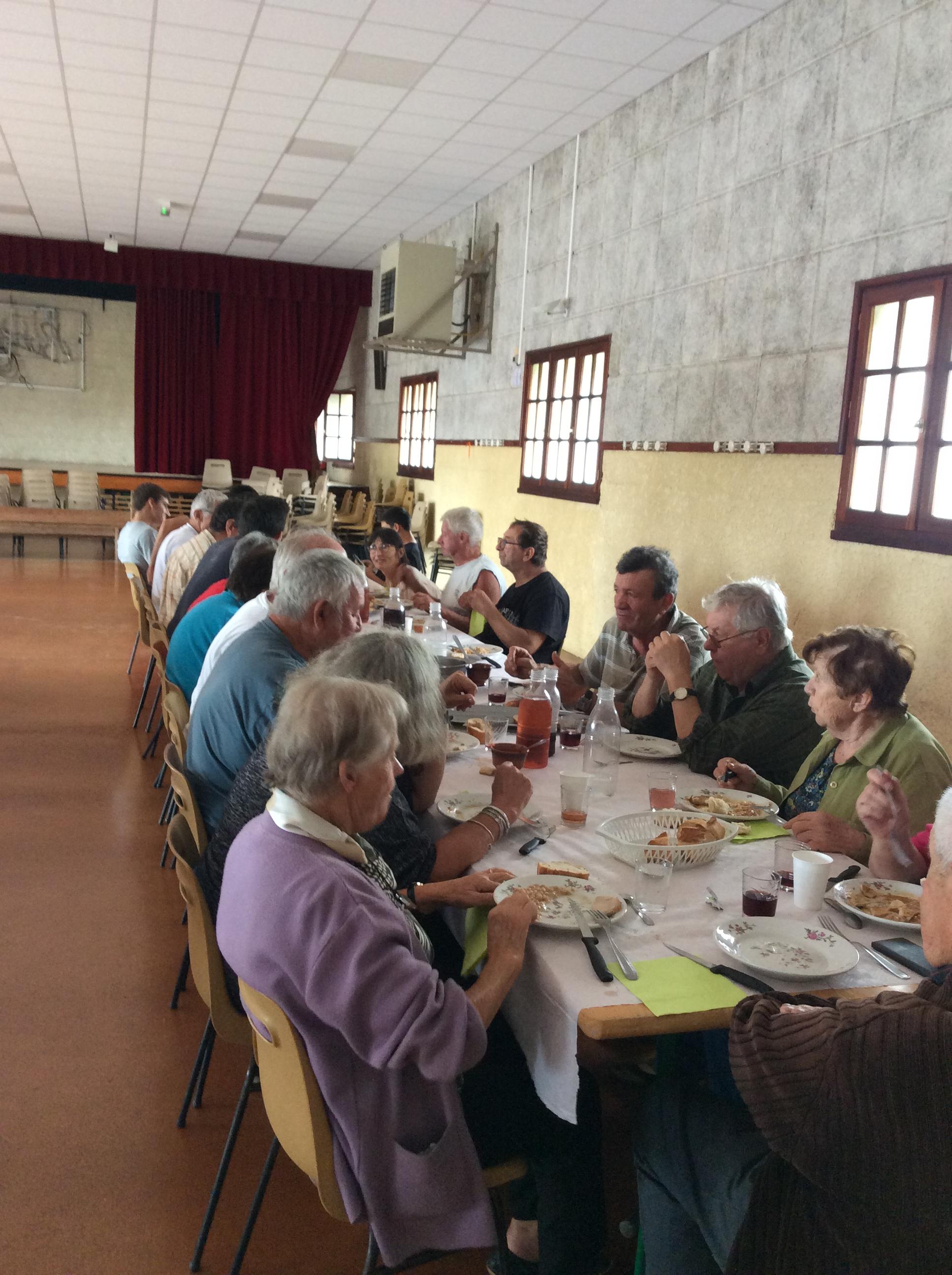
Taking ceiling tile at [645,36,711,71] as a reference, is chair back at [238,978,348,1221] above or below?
below

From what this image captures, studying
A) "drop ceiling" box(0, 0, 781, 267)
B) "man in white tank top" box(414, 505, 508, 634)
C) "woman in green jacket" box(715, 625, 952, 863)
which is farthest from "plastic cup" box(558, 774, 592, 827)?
"drop ceiling" box(0, 0, 781, 267)

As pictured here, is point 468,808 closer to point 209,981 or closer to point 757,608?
point 209,981

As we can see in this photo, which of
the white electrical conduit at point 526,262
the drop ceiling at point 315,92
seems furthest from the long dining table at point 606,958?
the white electrical conduit at point 526,262

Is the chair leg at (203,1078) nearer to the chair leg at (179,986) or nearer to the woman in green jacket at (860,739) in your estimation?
the chair leg at (179,986)

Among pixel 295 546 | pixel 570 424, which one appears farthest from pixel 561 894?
pixel 570 424

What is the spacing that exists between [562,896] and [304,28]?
17.5 feet

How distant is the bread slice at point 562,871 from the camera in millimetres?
1978

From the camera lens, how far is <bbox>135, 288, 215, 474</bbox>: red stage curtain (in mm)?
14133

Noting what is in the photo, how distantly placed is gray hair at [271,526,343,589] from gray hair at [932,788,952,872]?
2.06 m

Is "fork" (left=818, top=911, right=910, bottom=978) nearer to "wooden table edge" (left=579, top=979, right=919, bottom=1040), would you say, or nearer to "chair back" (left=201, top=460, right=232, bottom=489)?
"wooden table edge" (left=579, top=979, right=919, bottom=1040)

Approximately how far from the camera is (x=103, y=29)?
222 inches

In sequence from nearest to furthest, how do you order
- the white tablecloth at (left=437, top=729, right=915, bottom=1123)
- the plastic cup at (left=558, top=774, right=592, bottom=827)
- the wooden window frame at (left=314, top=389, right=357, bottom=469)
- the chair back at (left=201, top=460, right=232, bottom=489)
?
the white tablecloth at (left=437, top=729, right=915, bottom=1123) → the plastic cup at (left=558, top=774, right=592, bottom=827) → the chair back at (left=201, top=460, right=232, bottom=489) → the wooden window frame at (left=314, top=389, right=357, bottom=469)

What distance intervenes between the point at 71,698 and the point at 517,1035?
5.14 metres

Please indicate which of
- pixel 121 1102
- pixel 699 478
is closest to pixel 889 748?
pixel 121 1102
